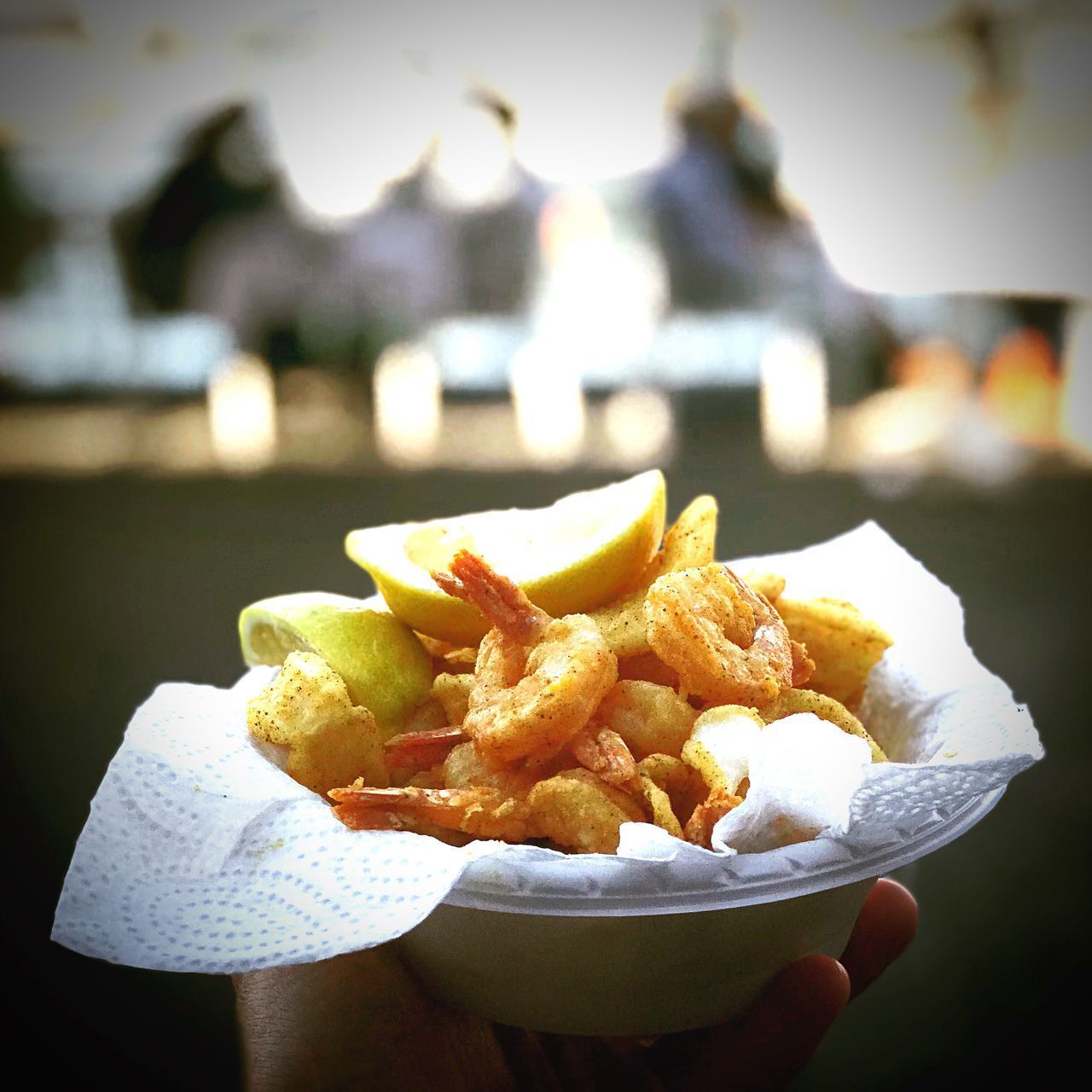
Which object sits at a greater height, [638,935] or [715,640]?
[715,640]

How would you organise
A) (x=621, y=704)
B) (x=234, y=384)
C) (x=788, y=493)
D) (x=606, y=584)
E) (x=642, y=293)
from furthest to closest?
1. (x=234, y=384)
2. (x=642, y=293)
3. (x=788, y=493)
4. (x=606, y=584)
5. (x=621, y=704)

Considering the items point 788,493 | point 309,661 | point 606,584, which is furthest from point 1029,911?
point 788,493

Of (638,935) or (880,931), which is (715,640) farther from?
(880,931)

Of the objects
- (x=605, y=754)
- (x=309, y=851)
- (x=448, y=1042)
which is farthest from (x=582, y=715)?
(x=448, y=1042)

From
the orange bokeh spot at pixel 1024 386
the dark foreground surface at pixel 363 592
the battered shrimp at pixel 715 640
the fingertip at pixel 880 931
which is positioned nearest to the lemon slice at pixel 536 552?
the battered shrimp at pixel 715 640

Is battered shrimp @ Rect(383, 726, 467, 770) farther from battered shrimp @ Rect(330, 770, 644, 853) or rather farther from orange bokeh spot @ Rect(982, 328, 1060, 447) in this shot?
orange bokeh spot @ Rect(982, 328, 1060, 447)

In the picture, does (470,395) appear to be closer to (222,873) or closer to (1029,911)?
(1029,911)
